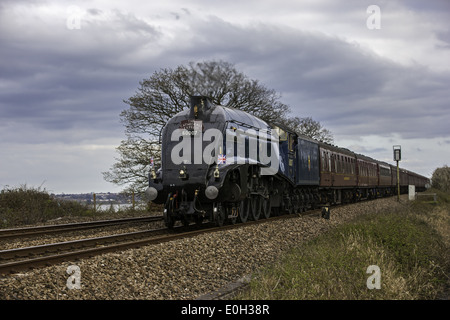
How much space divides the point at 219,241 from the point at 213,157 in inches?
119

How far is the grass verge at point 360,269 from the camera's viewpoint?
6527 millimetres

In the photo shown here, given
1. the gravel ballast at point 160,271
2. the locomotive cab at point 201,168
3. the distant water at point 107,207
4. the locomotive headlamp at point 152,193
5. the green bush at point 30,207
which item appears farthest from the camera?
the distant water at point 107,207

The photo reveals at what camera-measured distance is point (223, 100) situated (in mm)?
29281

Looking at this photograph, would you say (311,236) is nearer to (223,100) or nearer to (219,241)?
(219,241)

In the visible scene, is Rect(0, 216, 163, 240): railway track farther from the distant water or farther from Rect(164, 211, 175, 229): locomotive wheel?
the distant water

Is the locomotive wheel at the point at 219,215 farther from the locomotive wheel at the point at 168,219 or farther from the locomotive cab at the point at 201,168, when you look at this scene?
the locomotive wheel at the point at 168,219

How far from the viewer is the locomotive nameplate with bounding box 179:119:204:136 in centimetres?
1291

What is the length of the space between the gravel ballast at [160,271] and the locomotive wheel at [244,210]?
9.96 ft

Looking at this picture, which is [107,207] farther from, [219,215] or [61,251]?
[61,251]

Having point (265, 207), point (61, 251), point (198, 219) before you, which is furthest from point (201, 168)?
point (265, 207)

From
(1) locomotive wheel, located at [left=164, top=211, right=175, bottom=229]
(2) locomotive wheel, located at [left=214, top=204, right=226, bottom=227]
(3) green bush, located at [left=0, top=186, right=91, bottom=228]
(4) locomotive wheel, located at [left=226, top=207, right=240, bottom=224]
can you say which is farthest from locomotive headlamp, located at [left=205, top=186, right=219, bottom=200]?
(3) green bush, located at [left=0, top=186, right=91, bottom=228]

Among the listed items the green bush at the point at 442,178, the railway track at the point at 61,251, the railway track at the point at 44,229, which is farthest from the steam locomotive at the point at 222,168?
the green bush at the point at 442,178
